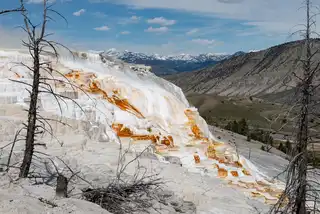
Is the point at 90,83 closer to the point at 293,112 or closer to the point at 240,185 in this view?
the point at 240,185

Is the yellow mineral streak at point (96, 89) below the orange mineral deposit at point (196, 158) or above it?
above

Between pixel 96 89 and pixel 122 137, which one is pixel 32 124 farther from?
pixel 96 89

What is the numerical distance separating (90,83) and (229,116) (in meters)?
119

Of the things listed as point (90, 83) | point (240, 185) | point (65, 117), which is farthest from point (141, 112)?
point (240, 185)

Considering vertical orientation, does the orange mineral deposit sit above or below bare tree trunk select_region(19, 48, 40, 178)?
below

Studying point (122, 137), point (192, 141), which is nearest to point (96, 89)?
point (122, 137)

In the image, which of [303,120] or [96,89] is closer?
[303,120]

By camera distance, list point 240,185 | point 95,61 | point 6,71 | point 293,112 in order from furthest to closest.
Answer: point 95,61
point 6,71
point 240,185
point 293,112

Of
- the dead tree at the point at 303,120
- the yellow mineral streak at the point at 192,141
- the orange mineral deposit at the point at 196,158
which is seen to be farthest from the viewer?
the orange mineral deposit at the point at 196,158

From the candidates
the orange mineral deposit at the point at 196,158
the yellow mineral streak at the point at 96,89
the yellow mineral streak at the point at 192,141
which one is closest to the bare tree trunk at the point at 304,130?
the yellow mineral streak at the point at 192,141

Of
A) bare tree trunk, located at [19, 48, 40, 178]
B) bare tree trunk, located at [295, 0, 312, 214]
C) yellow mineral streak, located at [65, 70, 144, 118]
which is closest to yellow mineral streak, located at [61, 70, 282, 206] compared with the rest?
yellow mineral streak, located at [65, 70, 144, 118]

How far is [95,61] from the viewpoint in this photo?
17.9 m

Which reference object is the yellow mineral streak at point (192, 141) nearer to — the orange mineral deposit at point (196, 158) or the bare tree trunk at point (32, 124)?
the orange mineral deposit at point (196, 158)

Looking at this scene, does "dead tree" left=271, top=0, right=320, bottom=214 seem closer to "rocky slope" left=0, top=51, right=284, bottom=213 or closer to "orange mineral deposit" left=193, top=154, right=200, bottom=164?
"rocky slope" left=0, top=51, right=284, bottom=213
